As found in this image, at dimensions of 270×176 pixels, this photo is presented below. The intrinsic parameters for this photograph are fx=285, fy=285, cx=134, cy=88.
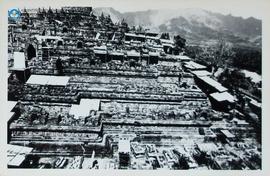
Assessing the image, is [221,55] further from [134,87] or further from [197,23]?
[134,87]

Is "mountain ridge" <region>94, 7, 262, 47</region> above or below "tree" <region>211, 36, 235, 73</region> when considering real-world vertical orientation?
above

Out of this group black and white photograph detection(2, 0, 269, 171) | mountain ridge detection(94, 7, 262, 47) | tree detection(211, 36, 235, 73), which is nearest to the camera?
black and white photograph detection(2, 0, 269, 171)

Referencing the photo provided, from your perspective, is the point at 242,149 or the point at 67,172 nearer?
the point at 67,172

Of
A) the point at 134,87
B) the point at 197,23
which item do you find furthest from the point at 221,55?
the point at 134,87

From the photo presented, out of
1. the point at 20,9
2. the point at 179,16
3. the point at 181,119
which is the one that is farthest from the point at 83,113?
the point at 179,16

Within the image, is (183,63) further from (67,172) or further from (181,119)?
(67,172)

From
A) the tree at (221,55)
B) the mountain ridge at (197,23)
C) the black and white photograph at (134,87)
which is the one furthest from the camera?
the tree at (221,55)

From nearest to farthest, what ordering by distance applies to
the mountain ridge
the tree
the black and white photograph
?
the black and white photograph
the mountain ridge
the tree

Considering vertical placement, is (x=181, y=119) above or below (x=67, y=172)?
above
